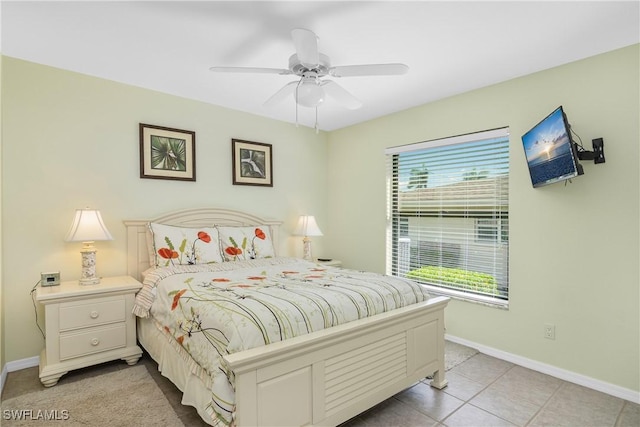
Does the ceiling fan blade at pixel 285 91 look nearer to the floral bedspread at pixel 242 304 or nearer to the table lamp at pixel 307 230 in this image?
the floral bedspread at pixel 242 304

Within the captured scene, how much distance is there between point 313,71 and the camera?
7.51ft

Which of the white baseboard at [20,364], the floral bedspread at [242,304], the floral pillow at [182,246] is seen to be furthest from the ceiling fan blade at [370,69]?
the white baseboard at [20,364]

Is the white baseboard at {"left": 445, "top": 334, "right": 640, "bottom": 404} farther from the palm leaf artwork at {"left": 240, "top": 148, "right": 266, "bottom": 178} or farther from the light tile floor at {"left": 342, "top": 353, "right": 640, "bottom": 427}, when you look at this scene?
the palm leaf artwork at {"left": 240, "top": 148, "right": 266, "bottom": 178}

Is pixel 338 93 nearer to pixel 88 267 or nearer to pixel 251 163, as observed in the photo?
pixel 251 163

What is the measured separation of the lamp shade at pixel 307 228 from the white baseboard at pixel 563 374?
6.71ft

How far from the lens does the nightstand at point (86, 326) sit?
2443mm

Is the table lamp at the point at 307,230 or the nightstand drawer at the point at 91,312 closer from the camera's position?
the nightstand drawer at the point at 91,312

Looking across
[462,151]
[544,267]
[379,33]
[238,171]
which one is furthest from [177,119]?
[544,267]

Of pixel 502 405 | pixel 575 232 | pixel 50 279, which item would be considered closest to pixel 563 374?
pixel 502 405

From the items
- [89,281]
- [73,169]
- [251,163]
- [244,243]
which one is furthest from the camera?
[251,163]

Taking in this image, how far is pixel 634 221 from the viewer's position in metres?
2.35

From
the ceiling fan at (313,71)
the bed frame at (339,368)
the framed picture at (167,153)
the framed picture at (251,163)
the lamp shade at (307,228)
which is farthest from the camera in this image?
the lamp shade at (307,228)

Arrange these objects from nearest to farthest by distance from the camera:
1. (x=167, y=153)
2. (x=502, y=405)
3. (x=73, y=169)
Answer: (x=502, y=405) → (x=73, y=169) → (x=167, y=153)

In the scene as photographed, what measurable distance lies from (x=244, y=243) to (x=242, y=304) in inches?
70.3
